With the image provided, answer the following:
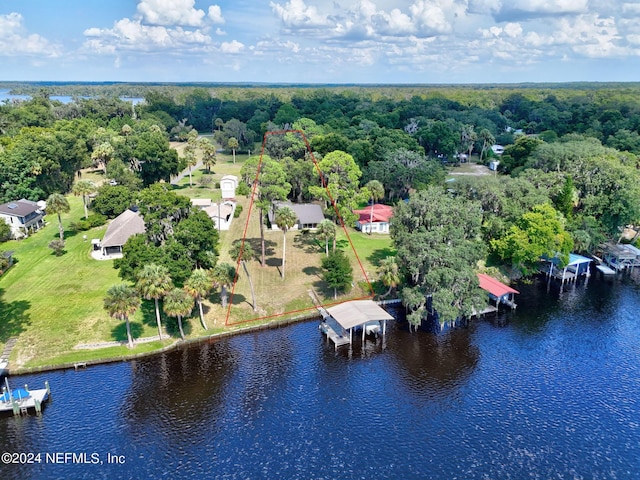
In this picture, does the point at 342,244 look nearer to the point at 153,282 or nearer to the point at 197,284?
the point at 197,284

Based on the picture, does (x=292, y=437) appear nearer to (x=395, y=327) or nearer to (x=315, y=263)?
(x=395, y=327)

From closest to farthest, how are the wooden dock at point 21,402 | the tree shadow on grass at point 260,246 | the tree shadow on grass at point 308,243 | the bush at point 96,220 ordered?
the wooden dock at point 21,402 → the tree shadow on grass at point 260,246 → the tree shadow on grass at point 308,243 → the bush at point 96,220

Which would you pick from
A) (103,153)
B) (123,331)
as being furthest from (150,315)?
(103,153)

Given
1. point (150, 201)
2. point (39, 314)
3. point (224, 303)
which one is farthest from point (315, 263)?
point (39, 314)

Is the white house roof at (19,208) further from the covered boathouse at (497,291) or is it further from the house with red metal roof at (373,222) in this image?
the covered boathouse at (497,291)

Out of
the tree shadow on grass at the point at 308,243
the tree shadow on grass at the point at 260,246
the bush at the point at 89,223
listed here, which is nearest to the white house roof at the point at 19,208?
the bush at the point at 89,223

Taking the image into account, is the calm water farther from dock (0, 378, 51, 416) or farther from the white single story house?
the white single story house
